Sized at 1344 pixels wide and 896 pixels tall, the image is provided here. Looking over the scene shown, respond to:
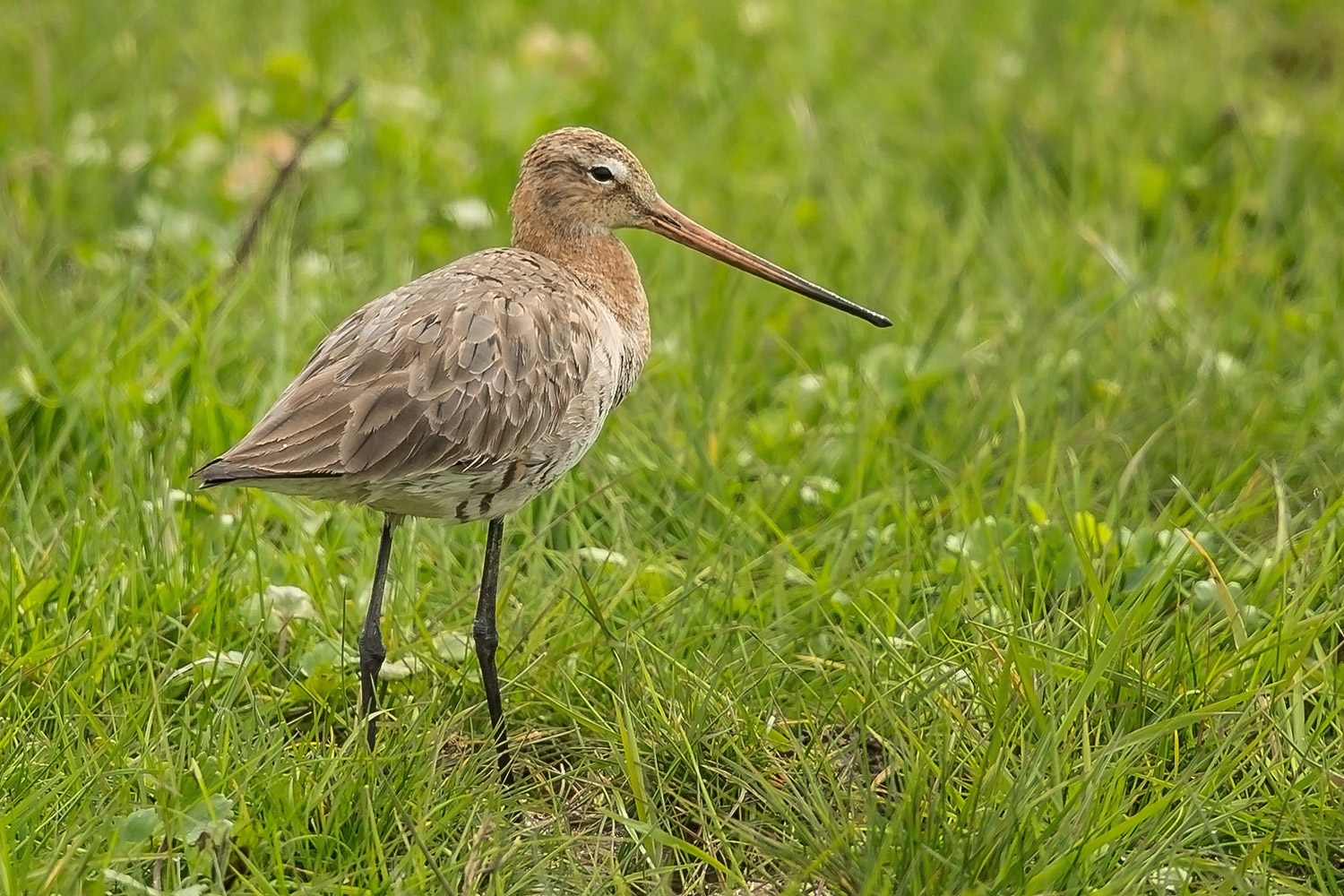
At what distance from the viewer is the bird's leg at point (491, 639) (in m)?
3.83

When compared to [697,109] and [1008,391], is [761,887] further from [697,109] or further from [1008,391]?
[697,109]

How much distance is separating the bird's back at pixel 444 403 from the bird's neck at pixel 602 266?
0.26m

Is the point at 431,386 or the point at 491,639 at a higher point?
the point at 431,386

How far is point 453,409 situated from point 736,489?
125cm

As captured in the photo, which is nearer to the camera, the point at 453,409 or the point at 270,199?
the point at 453,409

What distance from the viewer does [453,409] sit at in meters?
3.73

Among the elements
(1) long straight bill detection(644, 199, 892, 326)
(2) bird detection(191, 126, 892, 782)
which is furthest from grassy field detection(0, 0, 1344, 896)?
(1) long straight bill detection(644, 199, 892, 326)

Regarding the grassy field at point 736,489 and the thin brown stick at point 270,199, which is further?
the thin brown stick at point 270,199

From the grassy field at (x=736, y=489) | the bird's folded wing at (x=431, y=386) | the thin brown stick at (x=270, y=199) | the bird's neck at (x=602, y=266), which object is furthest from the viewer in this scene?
the thin brown stick at (x=270, y=199)

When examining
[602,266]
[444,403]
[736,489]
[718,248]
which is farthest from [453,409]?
[736,489]

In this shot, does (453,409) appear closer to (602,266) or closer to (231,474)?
(231,474)

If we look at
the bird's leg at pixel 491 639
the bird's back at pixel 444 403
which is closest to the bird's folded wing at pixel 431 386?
the bird's back at pixel 444 403

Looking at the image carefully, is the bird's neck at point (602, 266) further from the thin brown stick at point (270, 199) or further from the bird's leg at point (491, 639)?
the thin brown stick at point (270, 199)

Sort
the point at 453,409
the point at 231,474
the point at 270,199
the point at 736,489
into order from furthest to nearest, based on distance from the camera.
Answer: the point at 270,199 < the point at 736,489 < the point at 453,409 < the point at 231,474
